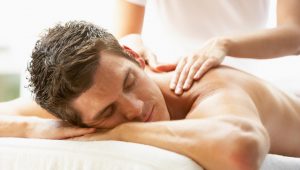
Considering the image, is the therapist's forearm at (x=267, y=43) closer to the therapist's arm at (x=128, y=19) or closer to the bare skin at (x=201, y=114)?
the bare skin at (x=201, y=114)

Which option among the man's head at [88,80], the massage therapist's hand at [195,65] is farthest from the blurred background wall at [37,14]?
the man's head at [88,80]

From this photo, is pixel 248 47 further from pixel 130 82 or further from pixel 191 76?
pixel 130 82

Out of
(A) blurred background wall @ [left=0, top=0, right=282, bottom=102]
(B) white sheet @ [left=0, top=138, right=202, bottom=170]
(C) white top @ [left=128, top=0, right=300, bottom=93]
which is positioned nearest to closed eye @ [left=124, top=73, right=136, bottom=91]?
(B) white sheet @ [left=0, top=138, right=202, bottom=170]

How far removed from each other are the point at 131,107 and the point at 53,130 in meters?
0.20

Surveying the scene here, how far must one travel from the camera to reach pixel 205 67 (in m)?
1.51

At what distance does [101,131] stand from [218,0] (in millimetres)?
867

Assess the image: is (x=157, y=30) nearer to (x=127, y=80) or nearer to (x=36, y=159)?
(x=127, y=80)

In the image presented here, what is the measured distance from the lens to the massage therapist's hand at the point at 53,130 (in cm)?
135

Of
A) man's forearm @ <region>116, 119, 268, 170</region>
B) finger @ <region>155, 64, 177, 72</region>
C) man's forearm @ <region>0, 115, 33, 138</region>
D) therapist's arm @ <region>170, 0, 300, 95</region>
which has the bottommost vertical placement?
man's forearm @ <region>0, 115, 33, 138</region>

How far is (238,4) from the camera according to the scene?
2016 mm

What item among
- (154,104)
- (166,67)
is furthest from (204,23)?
(154,104)

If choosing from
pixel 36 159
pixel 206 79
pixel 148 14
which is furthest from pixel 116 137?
pixel 148 14

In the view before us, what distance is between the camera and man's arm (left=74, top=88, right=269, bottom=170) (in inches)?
43.7

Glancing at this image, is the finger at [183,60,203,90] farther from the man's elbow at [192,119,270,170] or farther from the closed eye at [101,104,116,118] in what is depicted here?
the man's elbow at [192,119,270,170]
